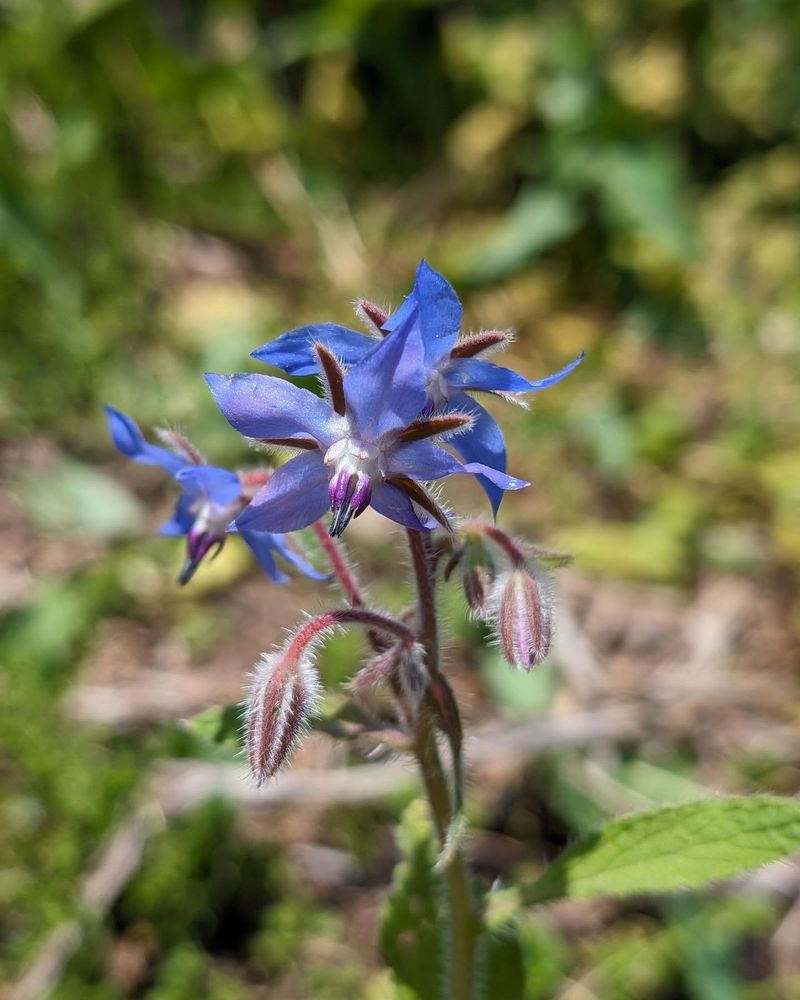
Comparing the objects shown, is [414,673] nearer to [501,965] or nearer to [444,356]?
[444,356]

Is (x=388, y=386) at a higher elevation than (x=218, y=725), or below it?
higher

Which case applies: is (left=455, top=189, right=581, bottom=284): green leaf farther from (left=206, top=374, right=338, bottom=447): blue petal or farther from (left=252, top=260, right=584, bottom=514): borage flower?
(left=206, top=374, right=338, bottom=447): blue petal

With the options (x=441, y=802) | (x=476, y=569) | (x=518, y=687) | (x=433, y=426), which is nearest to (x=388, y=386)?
(x=433, y=426)

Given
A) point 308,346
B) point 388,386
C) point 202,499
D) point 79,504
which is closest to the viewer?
point 388,386

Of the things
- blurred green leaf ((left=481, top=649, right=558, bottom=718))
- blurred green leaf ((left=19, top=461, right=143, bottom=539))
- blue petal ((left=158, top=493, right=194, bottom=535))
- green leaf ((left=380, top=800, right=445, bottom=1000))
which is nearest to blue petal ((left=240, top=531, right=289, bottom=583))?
blue petal ((left=158, top=493, right=194, bottom=535))

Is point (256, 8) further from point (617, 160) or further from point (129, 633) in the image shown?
point (129, 633)

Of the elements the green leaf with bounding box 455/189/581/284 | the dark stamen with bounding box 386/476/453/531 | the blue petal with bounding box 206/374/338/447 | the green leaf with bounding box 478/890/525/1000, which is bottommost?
the green leaf with bounding box 478/890/525/1000

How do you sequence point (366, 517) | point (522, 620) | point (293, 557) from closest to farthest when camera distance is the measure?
point (522, 620)
point (293, 557)
point (366, 517)
